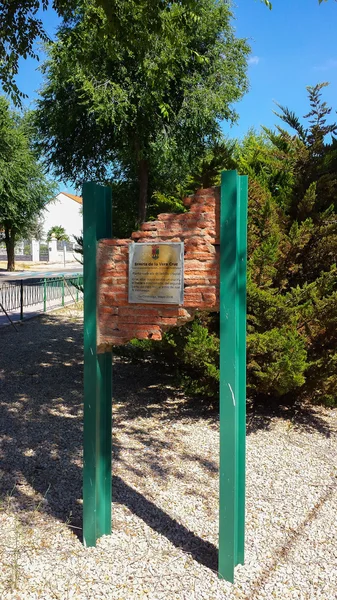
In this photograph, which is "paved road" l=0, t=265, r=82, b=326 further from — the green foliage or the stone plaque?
the stone plaque

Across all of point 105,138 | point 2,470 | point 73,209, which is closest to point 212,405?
point 2,470

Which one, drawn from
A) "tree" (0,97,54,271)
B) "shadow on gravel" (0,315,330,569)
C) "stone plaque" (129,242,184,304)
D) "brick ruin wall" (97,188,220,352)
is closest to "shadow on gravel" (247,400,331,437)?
"shadow on gravel" (0,315,330,569)

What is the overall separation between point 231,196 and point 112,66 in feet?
23.3

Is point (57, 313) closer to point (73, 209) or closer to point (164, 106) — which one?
point (164, 106)

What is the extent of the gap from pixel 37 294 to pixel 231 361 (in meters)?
15.5

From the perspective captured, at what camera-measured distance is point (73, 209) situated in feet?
282

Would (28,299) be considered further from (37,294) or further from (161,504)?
(161,504)

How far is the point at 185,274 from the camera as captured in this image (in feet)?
9.96

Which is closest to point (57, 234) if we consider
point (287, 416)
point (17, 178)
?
point (17, 178)

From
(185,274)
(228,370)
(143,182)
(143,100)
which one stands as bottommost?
(228,370)

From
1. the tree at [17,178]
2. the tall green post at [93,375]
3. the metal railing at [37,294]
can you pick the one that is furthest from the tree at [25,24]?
the tree at [17,178]

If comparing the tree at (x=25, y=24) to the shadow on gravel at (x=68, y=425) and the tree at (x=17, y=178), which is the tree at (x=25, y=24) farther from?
the tree at (x=17, y=178)

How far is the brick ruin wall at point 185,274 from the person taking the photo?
2.99 meters

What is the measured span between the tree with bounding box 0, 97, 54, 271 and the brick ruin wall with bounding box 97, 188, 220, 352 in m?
22.6
